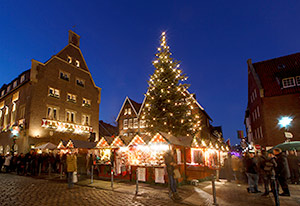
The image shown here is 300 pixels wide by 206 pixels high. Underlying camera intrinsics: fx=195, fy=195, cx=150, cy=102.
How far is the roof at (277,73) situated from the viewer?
878 inches

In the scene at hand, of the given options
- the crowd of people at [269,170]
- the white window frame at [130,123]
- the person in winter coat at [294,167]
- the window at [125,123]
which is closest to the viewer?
the crowd of people at [269,170]

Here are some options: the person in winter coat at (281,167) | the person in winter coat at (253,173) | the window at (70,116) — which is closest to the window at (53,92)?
the window at (70,116)

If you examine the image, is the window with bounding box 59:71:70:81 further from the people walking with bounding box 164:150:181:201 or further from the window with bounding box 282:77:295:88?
the window with bounding box 282:77:295:88

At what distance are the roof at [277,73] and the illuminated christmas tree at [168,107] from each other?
11.1m

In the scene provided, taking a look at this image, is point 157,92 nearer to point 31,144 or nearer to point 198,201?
point 198,201

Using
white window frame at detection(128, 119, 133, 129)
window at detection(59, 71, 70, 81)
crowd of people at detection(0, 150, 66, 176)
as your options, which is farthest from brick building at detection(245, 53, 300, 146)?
window at detection(59, 71, 70, 81)

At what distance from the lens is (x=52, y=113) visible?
26.5 meters

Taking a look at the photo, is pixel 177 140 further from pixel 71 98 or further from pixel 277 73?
pixel 71 98

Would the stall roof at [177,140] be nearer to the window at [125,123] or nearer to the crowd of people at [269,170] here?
the crowd of people at [269,170]

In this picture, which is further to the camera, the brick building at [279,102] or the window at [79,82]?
the window at [79,82]

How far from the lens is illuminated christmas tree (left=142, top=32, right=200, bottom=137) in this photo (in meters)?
19.2

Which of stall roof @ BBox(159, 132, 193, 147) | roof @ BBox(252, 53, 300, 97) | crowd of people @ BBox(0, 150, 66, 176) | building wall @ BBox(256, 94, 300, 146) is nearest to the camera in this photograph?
stall roof @ BBox(159, 132, 193, 147)

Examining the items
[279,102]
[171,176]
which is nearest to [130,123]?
[279,102]

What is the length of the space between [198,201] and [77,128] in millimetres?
24206
